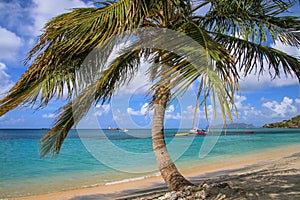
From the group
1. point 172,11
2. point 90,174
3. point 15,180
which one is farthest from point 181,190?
point 15,180

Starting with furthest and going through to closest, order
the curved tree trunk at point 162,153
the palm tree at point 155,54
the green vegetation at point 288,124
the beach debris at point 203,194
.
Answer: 1. the green vegetation at point 288,124
2. the curved tree trunk at point 162,153
3. the beach debris at point 203,194
4. the palm tree at point 155,54

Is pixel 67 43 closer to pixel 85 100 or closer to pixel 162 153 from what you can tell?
pixel 85 100

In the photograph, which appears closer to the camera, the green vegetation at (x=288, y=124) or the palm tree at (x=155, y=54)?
the palm tree at (x=155, y=54)

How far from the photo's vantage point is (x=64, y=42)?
Answer: 3260mm

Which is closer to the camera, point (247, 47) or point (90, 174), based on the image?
point (247, 47)

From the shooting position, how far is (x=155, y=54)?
166 inches

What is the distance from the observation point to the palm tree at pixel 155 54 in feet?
10.1

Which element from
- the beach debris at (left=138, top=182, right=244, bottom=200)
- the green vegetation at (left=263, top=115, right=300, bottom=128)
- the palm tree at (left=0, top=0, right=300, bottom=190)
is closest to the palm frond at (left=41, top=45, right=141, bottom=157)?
the palm tree at (left=0, top=0, right=300, bottom=190)

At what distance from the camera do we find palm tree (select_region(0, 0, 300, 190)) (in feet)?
10.1

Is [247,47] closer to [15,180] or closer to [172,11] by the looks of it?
[172,11]

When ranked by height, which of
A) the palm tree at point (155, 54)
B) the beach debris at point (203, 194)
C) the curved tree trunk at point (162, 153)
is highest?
the palm tree at point (155, 54)

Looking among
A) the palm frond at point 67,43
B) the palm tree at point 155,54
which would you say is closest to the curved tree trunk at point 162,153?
the palm tree at point 155,54

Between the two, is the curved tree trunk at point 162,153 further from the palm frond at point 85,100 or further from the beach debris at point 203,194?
the palm frond at point 85,100

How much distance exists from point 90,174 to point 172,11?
33.4 feet
